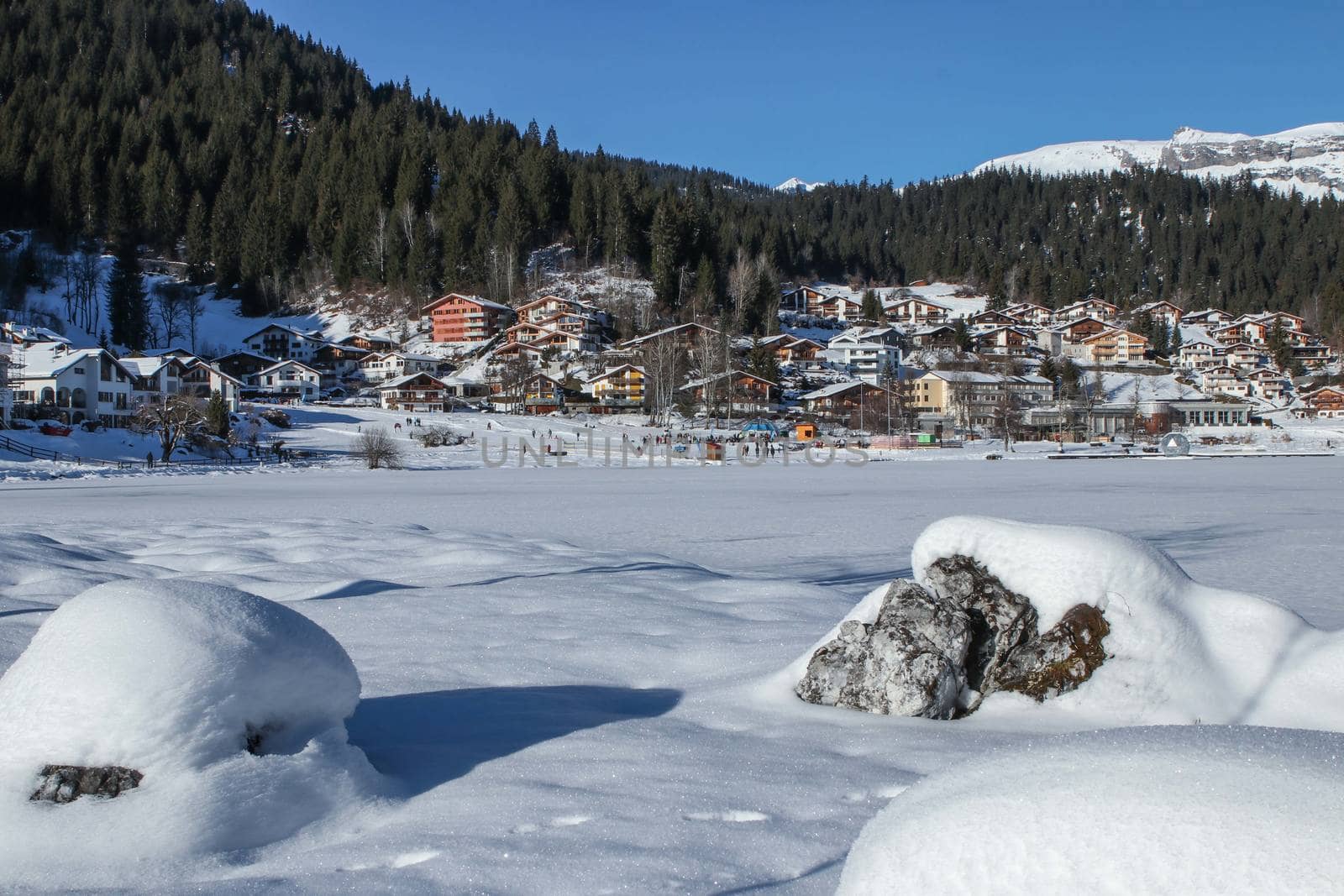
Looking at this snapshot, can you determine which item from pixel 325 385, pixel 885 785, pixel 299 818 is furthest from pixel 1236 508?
pixel 325 385

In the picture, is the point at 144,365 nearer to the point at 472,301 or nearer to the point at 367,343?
the point at 367,343

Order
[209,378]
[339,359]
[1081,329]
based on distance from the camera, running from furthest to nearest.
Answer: [1081,329] < [339,359] < [209,378]

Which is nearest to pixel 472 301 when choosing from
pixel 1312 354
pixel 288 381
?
pixel 288 381

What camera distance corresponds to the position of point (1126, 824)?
5.08ft

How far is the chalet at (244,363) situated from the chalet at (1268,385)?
332ft

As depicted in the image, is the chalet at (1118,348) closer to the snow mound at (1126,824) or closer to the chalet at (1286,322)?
the chalet at (1286,322)

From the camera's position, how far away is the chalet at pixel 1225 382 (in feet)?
329

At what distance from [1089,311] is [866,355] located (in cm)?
5261

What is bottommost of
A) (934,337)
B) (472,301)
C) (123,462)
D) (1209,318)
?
(123,462)

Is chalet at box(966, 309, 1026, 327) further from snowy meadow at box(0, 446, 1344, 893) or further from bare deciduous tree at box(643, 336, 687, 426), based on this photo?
snowy meadow at box(0, 446, 1344, 893)

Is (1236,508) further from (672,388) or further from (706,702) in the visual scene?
(672,388)

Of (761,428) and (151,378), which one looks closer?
(151,378)

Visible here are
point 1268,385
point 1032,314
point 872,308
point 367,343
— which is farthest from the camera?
point 1032,314

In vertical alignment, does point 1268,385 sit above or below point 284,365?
below
